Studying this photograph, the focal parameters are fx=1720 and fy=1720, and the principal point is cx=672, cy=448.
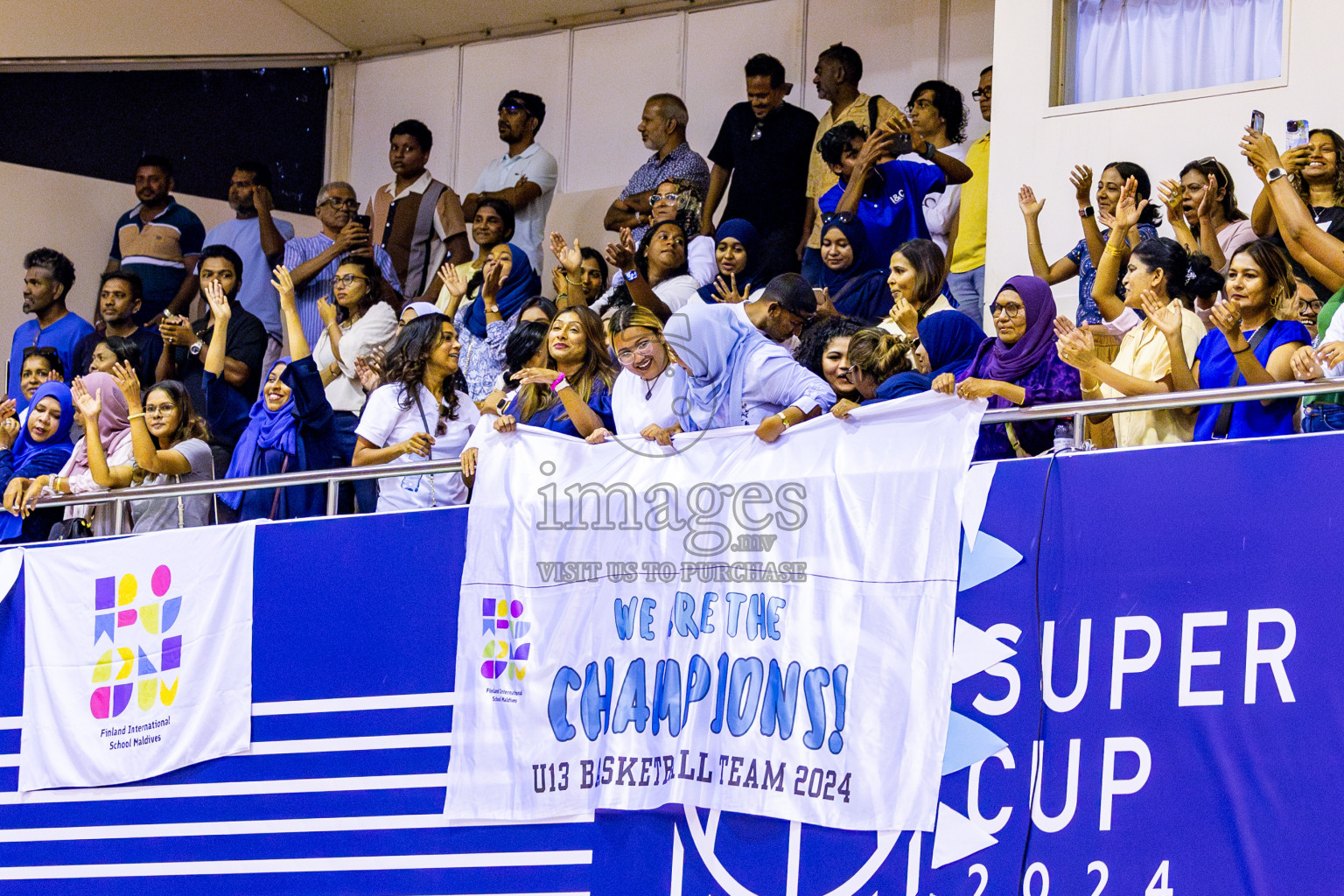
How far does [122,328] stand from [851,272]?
192 inches

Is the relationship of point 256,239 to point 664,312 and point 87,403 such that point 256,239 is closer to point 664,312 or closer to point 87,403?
point 87,403

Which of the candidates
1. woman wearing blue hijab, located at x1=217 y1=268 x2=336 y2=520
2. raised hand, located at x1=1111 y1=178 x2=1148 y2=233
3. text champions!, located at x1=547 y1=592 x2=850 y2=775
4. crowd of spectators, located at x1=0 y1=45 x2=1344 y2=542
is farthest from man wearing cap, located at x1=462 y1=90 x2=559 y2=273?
text champions!, located at x1=547 y1=592 x2=850 y2=775

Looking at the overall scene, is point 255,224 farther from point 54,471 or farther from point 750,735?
point 750,735

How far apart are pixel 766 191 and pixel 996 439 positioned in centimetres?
377

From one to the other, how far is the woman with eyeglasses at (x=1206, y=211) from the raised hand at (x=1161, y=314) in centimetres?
113

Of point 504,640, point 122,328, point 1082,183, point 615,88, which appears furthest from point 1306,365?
point 615,88

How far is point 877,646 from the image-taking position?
5.72 metres

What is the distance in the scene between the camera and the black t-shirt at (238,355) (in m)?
9.57

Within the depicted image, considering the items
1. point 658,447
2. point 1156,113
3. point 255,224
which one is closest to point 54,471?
point 255,224

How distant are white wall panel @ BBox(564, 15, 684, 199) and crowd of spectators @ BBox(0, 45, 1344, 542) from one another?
3.01 ft

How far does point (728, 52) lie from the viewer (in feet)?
38.0

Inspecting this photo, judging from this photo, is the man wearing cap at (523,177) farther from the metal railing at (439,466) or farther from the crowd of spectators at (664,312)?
the metal railing at (439,466)

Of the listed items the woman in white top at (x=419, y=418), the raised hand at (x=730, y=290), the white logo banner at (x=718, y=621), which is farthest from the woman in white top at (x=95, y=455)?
the raised hand at (x=730, y=290)

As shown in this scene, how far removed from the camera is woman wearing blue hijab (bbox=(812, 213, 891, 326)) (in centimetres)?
771
